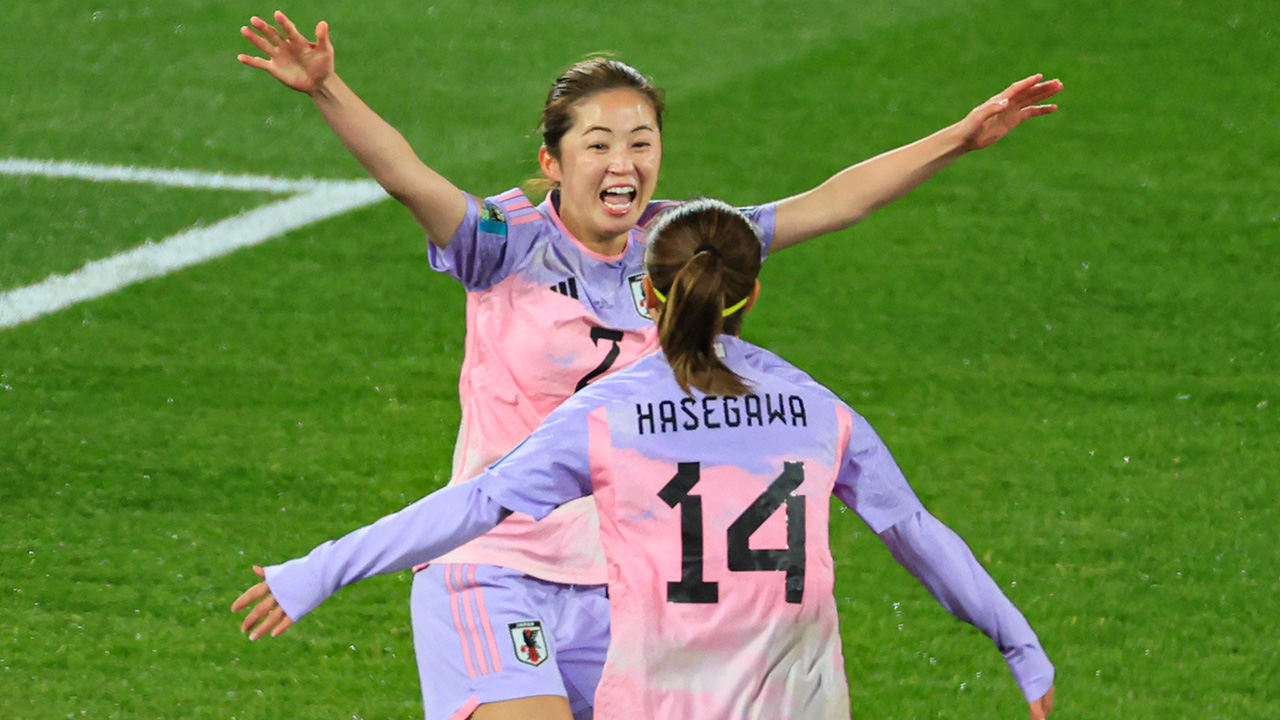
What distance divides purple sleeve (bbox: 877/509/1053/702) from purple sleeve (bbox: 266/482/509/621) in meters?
0.81

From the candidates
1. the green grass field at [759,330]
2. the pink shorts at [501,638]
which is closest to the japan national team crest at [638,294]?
the pink shorts at [501,638]

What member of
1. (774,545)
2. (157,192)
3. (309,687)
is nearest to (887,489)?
(774,545)

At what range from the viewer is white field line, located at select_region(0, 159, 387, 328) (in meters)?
9.16

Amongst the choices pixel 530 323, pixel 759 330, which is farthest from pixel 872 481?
pixel 759 330

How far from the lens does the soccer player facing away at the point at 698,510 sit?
11.5 ft

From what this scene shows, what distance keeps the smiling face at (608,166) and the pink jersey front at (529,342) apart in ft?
0.28

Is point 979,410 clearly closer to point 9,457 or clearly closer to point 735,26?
point 9,457

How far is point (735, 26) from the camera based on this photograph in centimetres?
1319

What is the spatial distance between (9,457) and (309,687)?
2229mm

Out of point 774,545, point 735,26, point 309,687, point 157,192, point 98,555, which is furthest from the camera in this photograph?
point 735,26

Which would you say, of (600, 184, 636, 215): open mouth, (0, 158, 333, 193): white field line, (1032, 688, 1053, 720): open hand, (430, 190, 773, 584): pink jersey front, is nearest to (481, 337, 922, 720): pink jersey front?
(1032, 688, 1053, 720): open hand

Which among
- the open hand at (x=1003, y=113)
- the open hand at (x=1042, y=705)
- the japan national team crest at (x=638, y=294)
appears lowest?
the open hand at (x=1042, y=705)

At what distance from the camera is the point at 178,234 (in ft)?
32.7

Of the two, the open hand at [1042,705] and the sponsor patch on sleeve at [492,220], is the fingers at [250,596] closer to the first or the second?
the sponsor patch on sleeve at [492,220]
